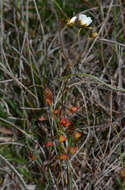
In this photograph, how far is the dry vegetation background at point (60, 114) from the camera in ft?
3.95

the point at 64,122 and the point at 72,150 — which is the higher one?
the point at 64,122

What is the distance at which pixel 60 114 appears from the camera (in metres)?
1.33

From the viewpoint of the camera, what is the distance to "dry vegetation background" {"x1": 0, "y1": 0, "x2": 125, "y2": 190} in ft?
3.95

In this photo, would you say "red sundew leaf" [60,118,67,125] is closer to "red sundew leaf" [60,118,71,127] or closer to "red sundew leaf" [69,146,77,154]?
"red sundew leaf" [60,118,71,127]

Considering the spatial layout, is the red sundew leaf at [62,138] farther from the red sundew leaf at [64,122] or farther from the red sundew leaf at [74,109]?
the red sundew leaf at [74,109]

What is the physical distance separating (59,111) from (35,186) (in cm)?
39

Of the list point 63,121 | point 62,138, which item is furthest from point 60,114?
point 62,138

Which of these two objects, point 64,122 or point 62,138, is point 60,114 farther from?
point 62,138

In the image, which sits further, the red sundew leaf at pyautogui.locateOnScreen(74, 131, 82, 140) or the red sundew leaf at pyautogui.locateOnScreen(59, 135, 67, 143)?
the red sundew leaf at pyautogui.locateOnScreen(74, 131, 82, 140)

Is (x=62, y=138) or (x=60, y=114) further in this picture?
(x=60, y=114)

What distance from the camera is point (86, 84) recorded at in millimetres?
1353

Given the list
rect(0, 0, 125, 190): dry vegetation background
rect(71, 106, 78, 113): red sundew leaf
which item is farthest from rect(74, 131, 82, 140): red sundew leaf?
rect(71, 106, 78, 113): red sundew leaf

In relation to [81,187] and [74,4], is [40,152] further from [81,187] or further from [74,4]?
[74,4]

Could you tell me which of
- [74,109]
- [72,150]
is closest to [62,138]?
[72,150]
